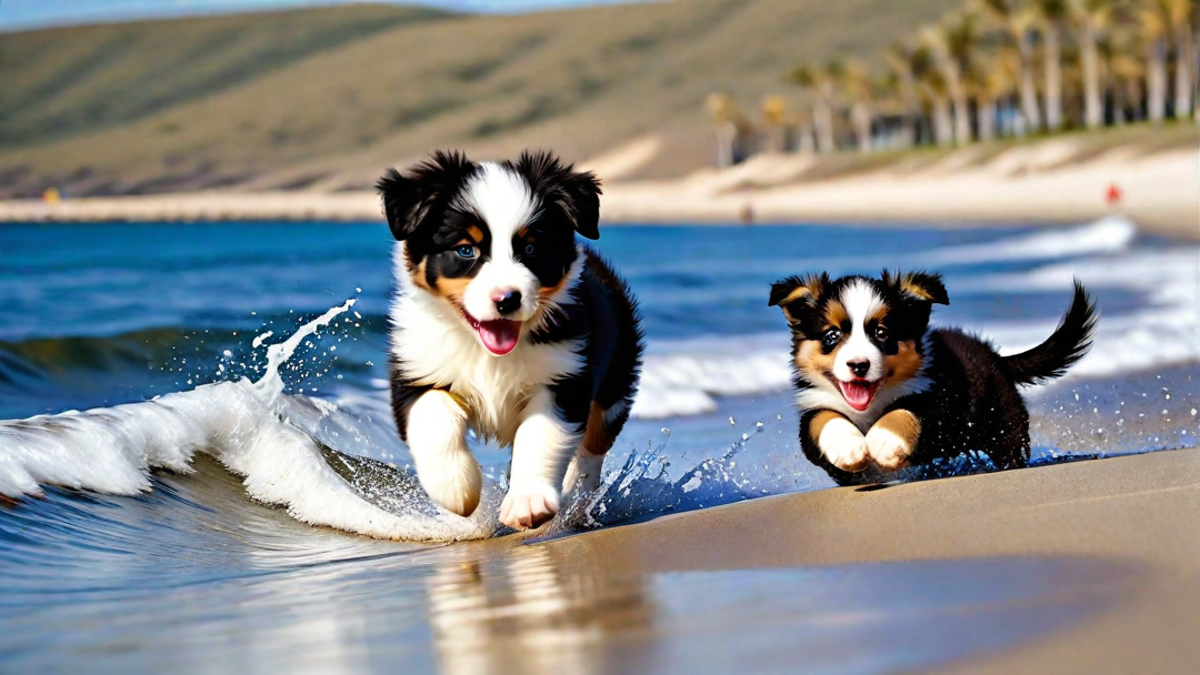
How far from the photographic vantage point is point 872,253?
102ft

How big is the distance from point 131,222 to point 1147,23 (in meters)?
43.3

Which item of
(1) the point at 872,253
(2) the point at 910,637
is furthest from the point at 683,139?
(2) the point at 910,637

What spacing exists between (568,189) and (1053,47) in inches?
2519

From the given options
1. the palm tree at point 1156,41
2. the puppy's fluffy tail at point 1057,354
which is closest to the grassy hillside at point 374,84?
the palm tree at point 1156,41

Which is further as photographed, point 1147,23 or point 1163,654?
point 1147,23

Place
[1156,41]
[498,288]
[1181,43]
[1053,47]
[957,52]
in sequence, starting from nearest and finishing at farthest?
[498,288] → [1181,43] → [1156,41] → [1053,47] → [957,52]

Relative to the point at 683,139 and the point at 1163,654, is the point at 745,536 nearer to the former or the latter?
the point at 1163,654

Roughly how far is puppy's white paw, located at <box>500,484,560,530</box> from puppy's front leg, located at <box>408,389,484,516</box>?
0.46ft

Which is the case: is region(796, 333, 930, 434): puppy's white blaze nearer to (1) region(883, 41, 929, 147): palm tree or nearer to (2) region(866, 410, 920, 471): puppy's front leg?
(2) region(866, 410, 920, 471): puppy's front leg

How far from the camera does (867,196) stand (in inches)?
2325

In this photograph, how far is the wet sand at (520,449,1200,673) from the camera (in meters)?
2.80

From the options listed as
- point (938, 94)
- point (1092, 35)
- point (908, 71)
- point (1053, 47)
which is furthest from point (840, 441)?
point (908, 71)

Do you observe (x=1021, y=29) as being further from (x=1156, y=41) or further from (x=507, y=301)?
(x=507, y=301)

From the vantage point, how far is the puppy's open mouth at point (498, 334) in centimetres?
466
